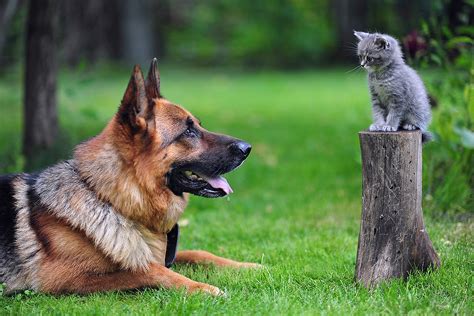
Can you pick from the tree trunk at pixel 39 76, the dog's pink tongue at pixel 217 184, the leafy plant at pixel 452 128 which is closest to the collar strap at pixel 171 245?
the dog's pink tongue at pixel 217 184

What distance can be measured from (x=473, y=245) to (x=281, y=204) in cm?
283

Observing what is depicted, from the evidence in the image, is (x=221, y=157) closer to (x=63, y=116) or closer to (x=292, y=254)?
(x=292, y=254)

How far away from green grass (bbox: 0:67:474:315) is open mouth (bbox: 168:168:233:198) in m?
0.66

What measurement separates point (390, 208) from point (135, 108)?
181cm

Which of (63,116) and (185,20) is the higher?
(185,20)

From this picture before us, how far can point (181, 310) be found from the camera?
410cm

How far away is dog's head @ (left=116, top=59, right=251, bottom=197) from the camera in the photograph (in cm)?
450

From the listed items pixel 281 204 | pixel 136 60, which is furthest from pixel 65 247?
pixel 136 60

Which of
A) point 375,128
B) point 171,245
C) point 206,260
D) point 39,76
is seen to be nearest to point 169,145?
point 171,245

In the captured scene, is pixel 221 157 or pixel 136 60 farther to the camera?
pixel 136 60

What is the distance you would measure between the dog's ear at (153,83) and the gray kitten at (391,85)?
144cm

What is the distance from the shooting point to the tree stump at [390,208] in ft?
14.4

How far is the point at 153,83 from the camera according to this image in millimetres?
4801

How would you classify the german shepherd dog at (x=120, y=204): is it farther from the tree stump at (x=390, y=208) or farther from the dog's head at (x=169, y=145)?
the tree stump at (x=390, y=208)
